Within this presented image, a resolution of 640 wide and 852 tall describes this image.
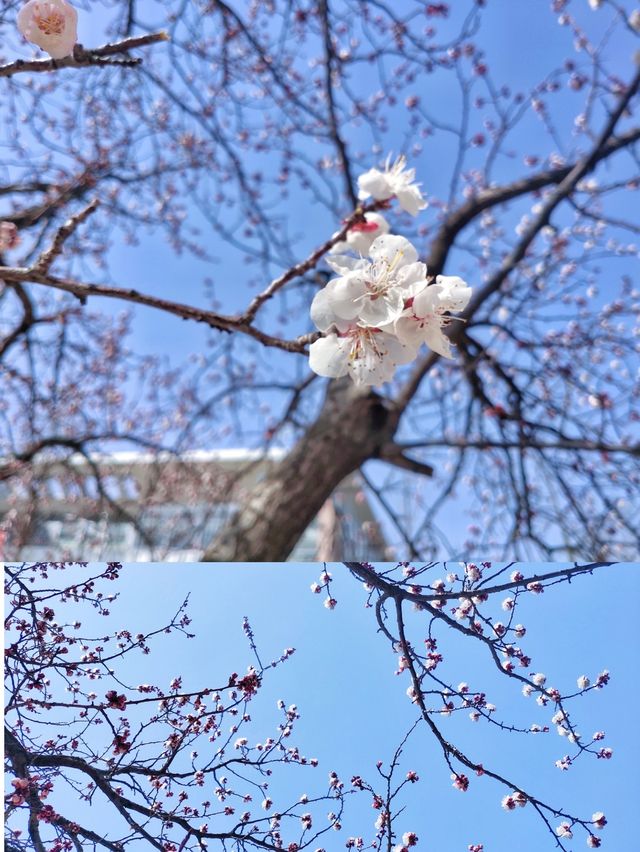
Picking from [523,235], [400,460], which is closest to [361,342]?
[400,460]

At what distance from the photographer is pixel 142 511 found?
3.20 metres

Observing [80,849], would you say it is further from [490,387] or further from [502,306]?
[490,387]

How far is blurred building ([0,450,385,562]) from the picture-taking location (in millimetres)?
3002

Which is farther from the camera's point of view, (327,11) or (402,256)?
(327,11)

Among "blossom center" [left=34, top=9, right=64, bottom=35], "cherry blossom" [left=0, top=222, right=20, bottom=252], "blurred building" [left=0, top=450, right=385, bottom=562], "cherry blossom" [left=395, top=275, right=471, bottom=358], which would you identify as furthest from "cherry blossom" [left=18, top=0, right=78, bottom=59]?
"blurred building" [left=0, top=450, right=385, bottom=562]

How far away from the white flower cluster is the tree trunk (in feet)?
3.29

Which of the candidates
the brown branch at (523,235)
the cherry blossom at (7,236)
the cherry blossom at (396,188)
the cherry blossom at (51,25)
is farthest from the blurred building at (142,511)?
the cherry blossom at (51,25)

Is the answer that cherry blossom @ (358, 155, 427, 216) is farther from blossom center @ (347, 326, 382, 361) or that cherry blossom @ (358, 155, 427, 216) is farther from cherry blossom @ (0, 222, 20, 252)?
A: cherry blossom @ (0, 222, 20, 252)

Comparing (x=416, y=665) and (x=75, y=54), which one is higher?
(x=75, y=54)

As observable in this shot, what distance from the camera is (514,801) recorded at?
714mm

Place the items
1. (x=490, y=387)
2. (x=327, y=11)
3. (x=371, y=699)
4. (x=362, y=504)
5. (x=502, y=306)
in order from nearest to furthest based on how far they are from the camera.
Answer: (x=371, y=699)
(x=327, y=11)
(x=502, y=306)
(x=490, y=387)
(x=362, y=504)

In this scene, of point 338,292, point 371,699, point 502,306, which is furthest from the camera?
point 502,306

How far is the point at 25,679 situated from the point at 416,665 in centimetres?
46

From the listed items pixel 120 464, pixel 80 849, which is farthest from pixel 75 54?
pixel 120 464
